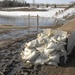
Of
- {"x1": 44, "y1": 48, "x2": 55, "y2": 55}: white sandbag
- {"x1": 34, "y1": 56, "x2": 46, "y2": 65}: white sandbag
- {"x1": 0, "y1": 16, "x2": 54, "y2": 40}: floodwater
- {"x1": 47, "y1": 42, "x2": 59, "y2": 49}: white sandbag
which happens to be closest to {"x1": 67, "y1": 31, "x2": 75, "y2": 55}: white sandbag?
{"x1": 47, "y1": 42, "x2": 59, "y2": 49}: white sandbag

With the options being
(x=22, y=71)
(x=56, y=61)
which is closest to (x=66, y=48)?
(x=56, y=61)

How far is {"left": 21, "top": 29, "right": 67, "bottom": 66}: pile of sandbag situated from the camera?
8.89 metres

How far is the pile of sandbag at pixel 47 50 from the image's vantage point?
8.89 meters

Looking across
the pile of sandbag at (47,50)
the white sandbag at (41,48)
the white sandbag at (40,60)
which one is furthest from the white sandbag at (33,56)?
the white sandbag at (41,48)

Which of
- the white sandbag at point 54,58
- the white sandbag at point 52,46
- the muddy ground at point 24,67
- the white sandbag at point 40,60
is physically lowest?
the muddy ground at point 24,67

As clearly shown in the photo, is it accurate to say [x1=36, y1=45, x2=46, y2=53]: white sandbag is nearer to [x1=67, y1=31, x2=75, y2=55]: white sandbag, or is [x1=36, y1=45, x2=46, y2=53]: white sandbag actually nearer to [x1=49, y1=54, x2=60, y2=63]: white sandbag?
[x1=49, y1=54, x2=60, y2=63]: white sandbag

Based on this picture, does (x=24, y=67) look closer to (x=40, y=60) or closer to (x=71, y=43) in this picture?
(x=40, y=60)

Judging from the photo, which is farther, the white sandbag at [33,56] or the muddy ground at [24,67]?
the white sandbag at [33,56]

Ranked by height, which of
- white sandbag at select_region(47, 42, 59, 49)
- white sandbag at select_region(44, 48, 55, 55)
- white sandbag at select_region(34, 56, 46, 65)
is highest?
white sandbag at select_region(47, 42, 59, 49)

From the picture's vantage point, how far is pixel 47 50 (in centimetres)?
909

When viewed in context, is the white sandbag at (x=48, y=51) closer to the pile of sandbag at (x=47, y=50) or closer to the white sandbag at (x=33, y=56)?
the pile of sandbag at (x=47, y=50)

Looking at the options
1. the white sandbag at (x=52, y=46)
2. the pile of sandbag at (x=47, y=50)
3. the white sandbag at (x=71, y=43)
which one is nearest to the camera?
the pile of sandbag at (x=47, y=50)

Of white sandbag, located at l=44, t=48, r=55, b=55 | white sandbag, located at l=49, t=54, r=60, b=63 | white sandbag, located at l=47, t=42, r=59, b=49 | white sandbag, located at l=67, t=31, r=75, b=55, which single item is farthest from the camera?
white sandbag, located at l=67, t=31, r=75, b=55

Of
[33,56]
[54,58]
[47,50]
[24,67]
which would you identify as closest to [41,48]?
[47,50]
